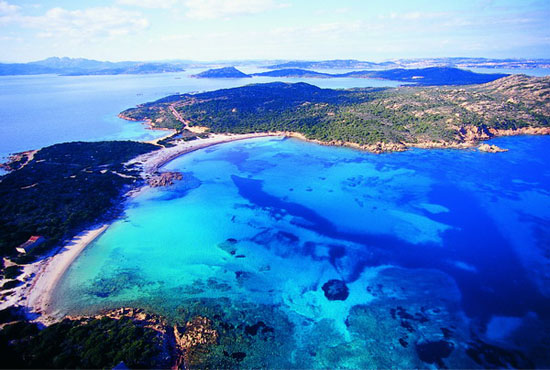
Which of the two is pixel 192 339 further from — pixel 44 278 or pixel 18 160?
pixel 18 160

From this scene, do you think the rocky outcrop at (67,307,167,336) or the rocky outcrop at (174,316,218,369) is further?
the rocky outcrop at (67,307,167,336)

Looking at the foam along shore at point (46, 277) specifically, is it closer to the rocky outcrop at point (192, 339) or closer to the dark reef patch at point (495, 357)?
the rocky outcrop at point (192, 339)

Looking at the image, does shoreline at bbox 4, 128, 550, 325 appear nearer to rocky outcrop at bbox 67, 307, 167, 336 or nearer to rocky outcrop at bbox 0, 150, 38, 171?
rocky outcrop at bbox 67, 307, 167, 336

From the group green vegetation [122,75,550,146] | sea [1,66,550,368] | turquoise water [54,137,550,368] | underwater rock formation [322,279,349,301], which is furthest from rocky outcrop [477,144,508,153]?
underwater rock formation [322,279,349,301]

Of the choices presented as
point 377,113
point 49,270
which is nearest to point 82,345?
point 49,270

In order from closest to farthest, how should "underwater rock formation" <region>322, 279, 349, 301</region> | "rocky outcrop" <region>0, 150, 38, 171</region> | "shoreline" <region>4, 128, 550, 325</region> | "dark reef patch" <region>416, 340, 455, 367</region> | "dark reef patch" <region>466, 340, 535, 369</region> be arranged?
"dark reef patch" <region>466, 340, 535, 369</region> → "dark reef patch" <region>416, 340, 455, 367</region> → "shoreline" <region>4, 128, 550, 325</region> → "underwater rock formation" <region>322, 279, 349, 301</region> → "rocky outcrop" <region>0, 150, 38, 171</region>
